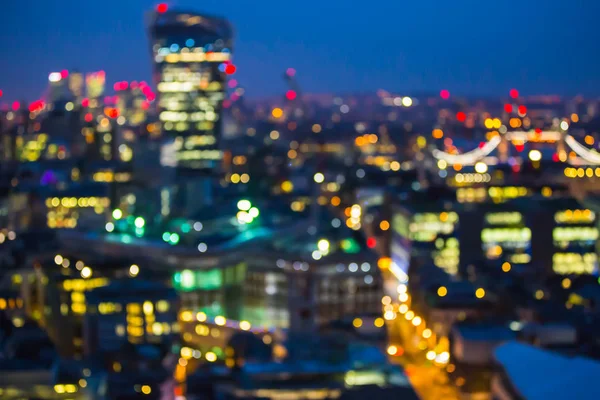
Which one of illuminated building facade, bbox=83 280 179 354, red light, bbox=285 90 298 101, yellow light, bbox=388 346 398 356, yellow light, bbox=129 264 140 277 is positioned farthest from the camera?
red light, bbox=285 90 298 101

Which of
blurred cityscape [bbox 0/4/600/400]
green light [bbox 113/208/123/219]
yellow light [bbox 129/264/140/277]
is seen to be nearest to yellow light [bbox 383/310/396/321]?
blurred cityscape [bbox 0/4/600/400]

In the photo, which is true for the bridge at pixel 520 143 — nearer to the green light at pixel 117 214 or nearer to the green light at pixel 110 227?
the green light at pixel 117 214

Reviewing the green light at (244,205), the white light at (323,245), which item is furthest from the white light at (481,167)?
the white light at (323,245)

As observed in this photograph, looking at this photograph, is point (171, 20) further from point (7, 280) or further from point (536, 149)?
point (7, 280)

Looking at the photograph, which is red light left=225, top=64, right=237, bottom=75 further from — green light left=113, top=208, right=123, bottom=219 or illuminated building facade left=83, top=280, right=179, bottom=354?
illuminated building facade left=83, top=280, right=179, bottom=354

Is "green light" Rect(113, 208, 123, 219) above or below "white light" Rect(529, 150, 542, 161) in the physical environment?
below

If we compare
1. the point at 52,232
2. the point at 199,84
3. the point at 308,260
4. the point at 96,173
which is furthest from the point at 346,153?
the point at 308,260
